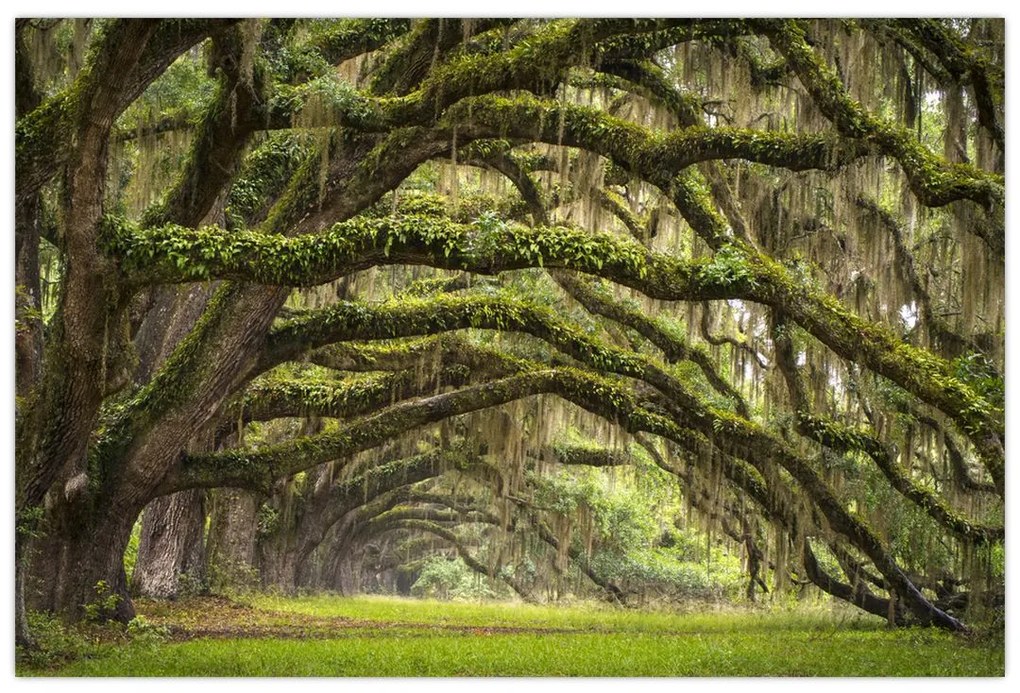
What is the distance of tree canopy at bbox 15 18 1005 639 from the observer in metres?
7.32

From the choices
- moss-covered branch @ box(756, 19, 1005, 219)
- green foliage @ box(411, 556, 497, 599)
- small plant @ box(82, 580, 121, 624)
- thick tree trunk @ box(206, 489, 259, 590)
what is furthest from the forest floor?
green foliage @ box(411, 556, 497, 599)

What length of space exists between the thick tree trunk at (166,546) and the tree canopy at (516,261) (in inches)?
5.4

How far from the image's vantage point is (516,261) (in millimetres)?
7145

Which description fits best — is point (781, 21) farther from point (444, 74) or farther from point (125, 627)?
point (125, 627)

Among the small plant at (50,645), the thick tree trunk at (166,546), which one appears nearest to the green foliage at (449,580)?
the thick tree trunk at (166,546)

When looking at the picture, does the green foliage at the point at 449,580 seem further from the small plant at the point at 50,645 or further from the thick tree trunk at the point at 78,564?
the small plant at the point at 50,645

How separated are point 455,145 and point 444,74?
1.81ft

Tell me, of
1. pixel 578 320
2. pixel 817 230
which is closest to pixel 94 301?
pixel 578 320

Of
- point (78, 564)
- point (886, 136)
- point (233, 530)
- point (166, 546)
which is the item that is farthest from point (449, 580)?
point (886, 136)

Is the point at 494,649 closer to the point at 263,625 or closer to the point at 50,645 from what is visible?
the point at 263,625

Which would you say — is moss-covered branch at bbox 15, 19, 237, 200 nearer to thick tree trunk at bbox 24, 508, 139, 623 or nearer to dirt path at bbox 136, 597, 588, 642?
thick tree trunk at bbox 24, 508, 139, 623

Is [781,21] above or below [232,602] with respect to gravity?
above

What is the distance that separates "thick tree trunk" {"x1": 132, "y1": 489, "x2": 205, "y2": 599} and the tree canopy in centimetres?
14
